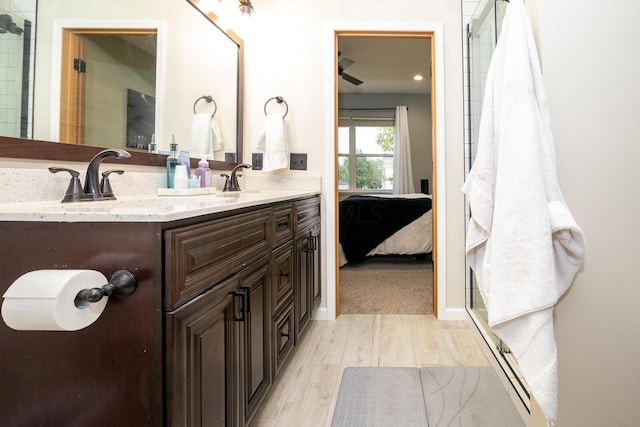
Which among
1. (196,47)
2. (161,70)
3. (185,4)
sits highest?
(185,4)

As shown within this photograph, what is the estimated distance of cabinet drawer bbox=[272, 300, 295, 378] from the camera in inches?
55.4

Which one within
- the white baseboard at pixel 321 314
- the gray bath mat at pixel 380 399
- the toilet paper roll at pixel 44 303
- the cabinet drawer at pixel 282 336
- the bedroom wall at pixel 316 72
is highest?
the bedroom wall at pixel 316 72

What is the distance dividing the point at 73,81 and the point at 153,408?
3.37 feet

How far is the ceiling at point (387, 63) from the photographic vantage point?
13.2ft

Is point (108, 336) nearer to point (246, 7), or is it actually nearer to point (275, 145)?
point (275, 145)

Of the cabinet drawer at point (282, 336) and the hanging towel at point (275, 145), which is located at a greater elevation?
the hanging towel at point (275, 145)

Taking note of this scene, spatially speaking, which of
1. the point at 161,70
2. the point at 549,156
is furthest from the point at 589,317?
the point at 161,70

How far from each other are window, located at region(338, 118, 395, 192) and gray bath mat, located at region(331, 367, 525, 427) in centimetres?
475

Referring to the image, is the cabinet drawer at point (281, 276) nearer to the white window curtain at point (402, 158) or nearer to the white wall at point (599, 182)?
the white wall at point (599, 182)

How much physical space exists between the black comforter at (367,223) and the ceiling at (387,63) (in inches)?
66.9

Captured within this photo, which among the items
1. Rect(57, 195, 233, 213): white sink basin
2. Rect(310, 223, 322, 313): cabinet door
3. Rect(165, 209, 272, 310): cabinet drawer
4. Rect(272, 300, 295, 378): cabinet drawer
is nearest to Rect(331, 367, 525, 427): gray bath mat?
Rect(272, 300, 295, 378): cabinet drawer

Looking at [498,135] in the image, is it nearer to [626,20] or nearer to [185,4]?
[626,20]

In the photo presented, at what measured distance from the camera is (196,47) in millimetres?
1864

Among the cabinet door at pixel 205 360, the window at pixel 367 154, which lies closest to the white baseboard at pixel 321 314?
the cabinet door at pixel 205 360
